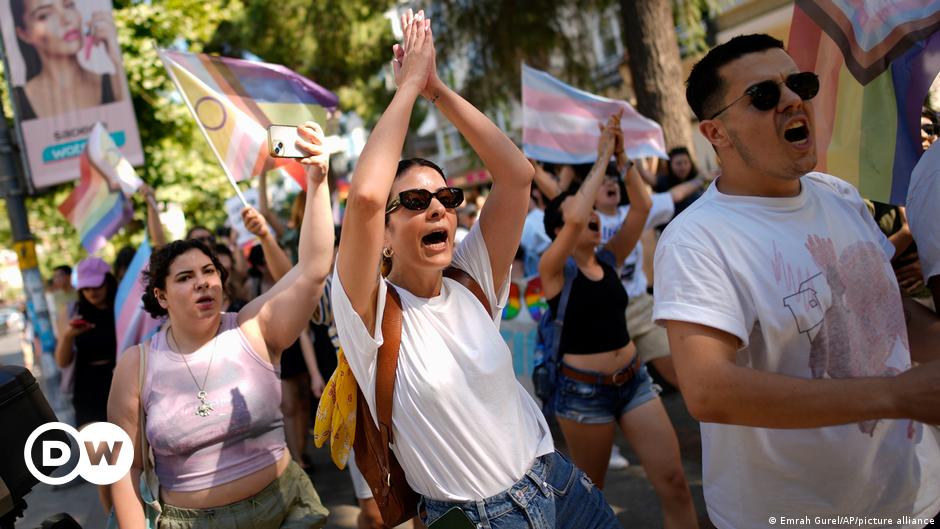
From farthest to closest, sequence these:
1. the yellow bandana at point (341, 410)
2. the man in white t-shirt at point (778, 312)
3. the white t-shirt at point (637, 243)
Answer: the white t-shirt at point (637, 243) < the yellow bandana at point (341, 410) < the man in white t-shirt at point (778, 312)

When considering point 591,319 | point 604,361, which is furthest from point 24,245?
point 604,361

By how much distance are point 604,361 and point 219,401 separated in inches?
74.5

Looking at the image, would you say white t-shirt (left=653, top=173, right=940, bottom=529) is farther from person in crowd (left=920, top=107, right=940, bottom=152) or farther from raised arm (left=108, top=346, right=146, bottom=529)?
raised arm (left=108, top=346, right=146, bottom=529)

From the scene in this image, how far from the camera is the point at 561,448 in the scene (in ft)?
21.4

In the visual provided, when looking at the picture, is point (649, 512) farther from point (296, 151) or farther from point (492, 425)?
point (296, 151)


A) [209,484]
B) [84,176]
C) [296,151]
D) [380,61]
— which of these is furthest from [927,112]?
[380,61]

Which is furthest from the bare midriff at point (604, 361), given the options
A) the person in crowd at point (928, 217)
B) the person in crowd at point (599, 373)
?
the person in crowd at point (928, 217)

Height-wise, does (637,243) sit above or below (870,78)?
below

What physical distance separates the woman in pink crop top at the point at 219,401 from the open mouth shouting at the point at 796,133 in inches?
63.1

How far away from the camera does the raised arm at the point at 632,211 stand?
15.6 ft

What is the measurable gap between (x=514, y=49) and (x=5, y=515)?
1060cm

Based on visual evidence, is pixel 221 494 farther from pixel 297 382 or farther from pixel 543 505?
pixel 297 382

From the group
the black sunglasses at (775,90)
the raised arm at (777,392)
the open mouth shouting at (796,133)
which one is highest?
the black sunglasses at (775,90)

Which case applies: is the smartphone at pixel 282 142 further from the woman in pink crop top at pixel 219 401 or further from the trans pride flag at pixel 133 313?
the trans pride flag at pixel 133 313
